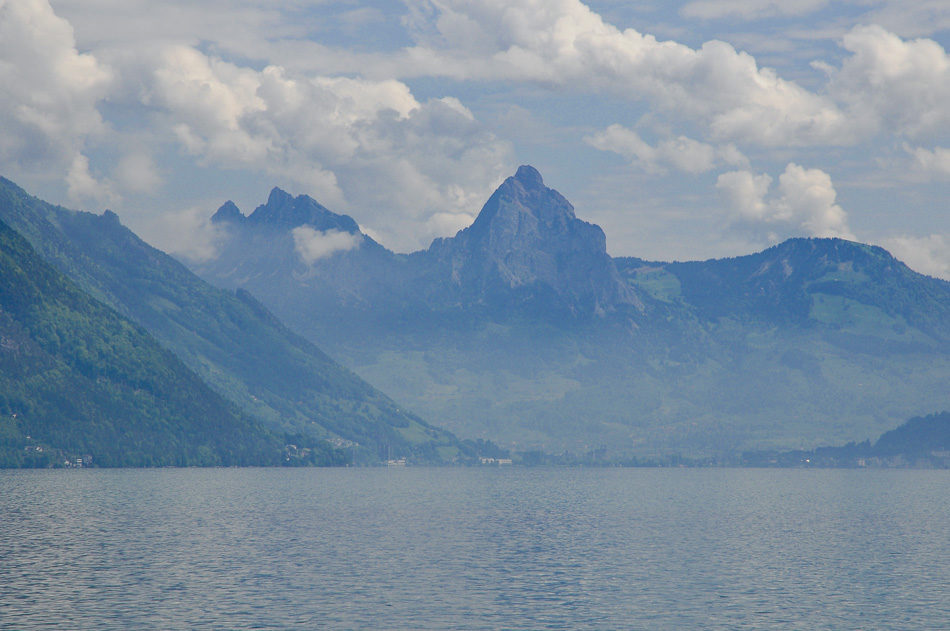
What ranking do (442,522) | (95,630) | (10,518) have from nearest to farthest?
(95,630)
(10,518)
(442,522)

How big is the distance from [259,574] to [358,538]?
3996 cm

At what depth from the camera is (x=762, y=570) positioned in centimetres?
12025

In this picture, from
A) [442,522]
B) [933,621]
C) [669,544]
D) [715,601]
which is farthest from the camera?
[442,522]

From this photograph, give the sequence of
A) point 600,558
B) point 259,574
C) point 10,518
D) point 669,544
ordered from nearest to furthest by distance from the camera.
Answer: point 259,574 < point 600,558 < point 669,544 < point 10,518

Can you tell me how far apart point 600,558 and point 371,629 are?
52.0 m

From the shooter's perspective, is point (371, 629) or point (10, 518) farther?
point (10, 518)

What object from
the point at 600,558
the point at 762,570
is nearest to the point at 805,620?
the point at 762,570

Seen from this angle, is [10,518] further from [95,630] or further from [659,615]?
[659,615]

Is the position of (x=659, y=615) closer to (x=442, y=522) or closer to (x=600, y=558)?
(x=600, y=558)

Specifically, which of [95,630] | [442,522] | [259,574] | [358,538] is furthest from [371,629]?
[442,522]

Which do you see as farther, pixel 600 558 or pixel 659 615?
pixel 600 558

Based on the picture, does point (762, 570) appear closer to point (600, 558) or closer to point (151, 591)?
point (600, 558)

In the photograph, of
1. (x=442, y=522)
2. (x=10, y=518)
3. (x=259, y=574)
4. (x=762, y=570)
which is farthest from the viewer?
(x=442, y=522)

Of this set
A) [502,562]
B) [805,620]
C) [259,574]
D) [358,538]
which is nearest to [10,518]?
[358,538]
